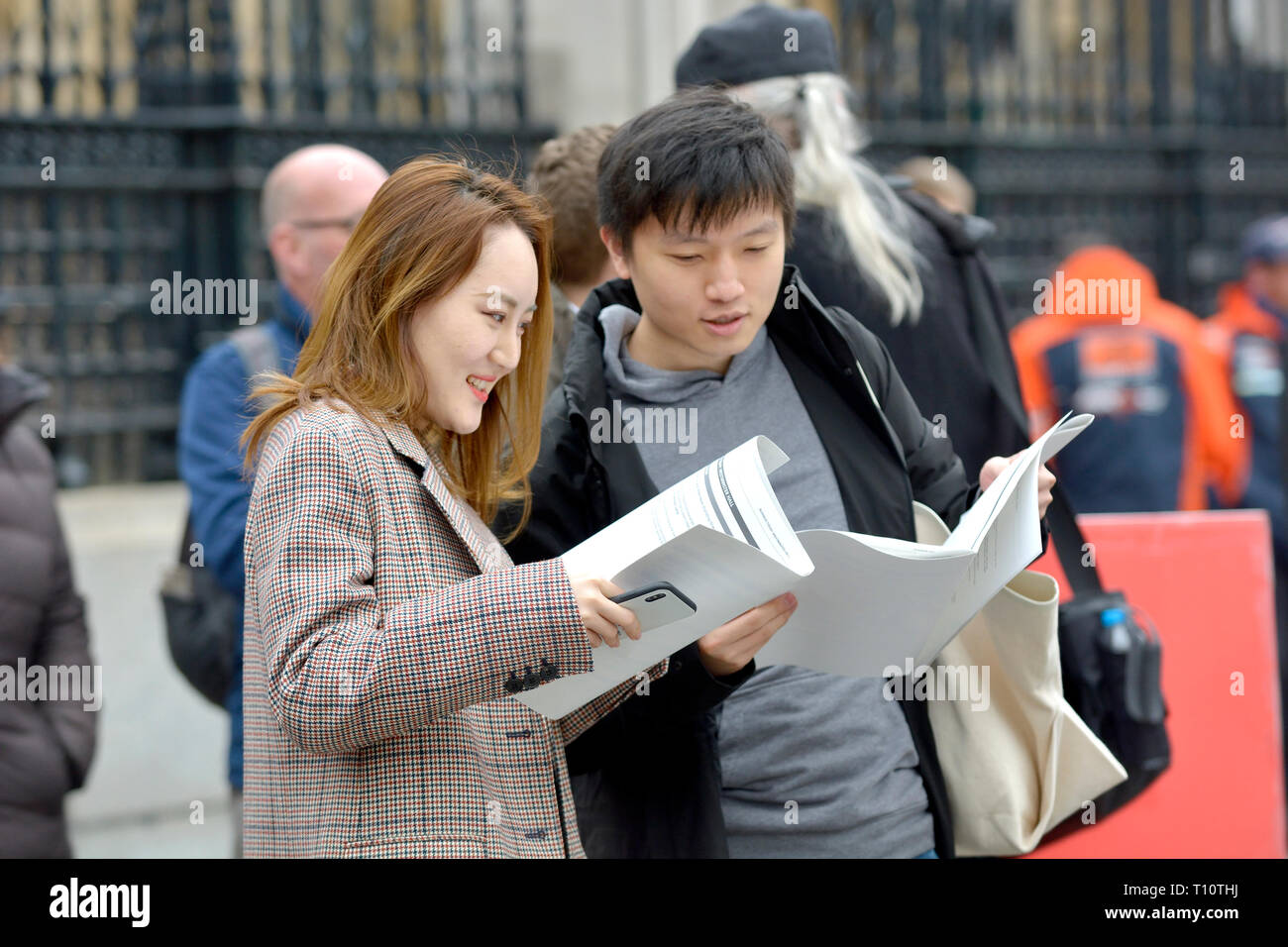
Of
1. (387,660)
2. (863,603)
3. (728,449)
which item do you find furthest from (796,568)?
(728,449)

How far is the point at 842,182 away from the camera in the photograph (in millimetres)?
2934

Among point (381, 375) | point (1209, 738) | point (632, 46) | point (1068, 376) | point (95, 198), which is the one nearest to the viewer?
point (381, 375)

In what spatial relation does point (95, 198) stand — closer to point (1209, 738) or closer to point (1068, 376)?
point (1068, 376)

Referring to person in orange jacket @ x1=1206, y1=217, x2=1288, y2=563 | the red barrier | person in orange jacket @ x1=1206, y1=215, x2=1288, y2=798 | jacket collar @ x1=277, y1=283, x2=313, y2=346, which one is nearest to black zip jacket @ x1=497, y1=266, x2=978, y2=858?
the red barrier

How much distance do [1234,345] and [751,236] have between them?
4.54 m

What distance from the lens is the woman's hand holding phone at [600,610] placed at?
1696 mm

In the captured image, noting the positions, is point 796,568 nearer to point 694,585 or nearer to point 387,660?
point 694,585

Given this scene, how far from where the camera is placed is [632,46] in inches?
275

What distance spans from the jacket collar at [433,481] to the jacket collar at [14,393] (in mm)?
1599

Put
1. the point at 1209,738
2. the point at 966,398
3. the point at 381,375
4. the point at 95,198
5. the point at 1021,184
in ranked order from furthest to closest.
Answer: the point at 1021,184 < the point at 95,198 < the point at 1209,738 < the point at 966,398 < the point at 381,375

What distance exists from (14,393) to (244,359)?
24.8 inches

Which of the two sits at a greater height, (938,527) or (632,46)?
(632,46)

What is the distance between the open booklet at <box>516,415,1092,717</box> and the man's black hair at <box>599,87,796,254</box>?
447mm
